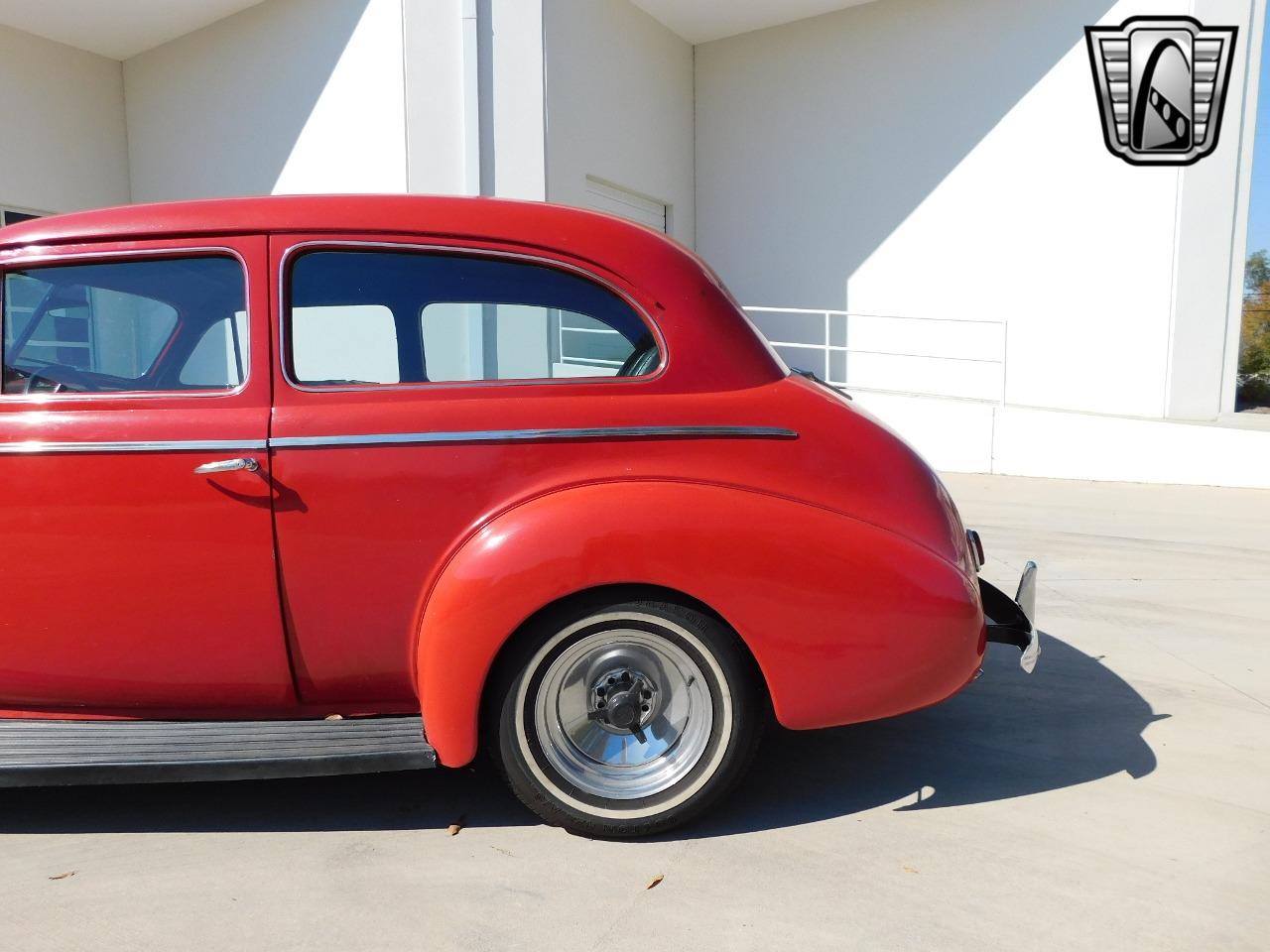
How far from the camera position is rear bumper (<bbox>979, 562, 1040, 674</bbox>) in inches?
120

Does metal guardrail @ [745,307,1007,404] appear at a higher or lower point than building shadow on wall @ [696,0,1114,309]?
lower

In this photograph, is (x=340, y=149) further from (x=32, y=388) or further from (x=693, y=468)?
(x=693, y=468)

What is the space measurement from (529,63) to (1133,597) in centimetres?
791

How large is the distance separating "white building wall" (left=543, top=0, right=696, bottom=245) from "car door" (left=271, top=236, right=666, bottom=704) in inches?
316

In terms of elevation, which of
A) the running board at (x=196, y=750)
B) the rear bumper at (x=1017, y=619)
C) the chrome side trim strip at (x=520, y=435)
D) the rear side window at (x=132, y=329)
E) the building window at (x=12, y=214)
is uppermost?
the building window at (x=12, y=214)

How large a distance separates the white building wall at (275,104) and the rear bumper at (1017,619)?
26.9 feet

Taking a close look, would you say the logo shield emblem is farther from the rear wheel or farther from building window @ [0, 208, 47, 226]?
building window @ [0, 208, 47, 226]

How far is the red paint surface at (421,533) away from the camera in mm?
2598

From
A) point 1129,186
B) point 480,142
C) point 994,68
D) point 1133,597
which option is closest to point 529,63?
point 480,142

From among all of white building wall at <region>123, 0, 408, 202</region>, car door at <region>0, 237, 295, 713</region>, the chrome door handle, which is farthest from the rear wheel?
white building wall at <region>123, 0, 408, 202</region>

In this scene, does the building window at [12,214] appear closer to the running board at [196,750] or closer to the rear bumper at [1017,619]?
the running board at [196,750]

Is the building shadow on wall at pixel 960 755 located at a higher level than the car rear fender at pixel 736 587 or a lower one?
lower

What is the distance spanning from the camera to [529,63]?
33.2 ft

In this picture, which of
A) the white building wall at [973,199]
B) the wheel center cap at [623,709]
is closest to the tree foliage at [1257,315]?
the white building wall at [973,199]
